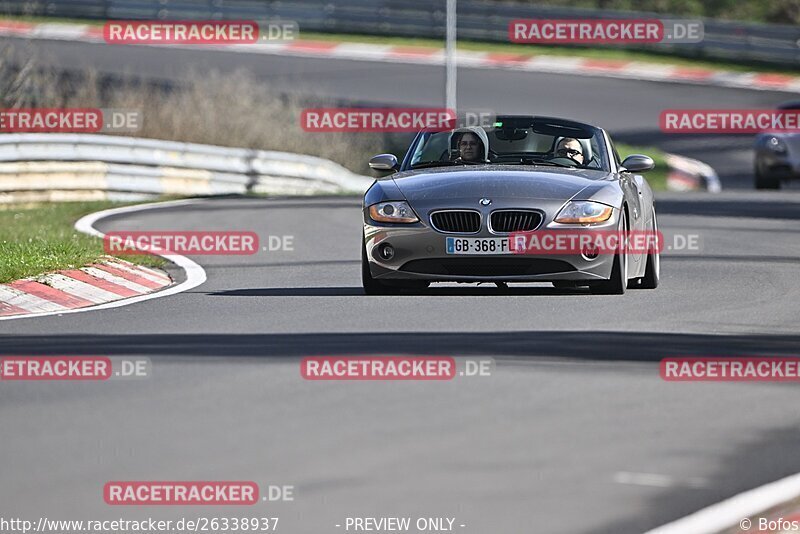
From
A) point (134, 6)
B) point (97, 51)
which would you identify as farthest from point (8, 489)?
point (134, 6)

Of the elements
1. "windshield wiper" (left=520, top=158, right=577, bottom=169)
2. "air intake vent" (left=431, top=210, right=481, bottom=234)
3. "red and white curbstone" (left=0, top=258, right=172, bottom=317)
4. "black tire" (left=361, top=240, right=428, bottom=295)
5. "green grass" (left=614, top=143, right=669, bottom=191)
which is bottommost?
"green grass" (left=614, top=143, right=669, bottom=191)

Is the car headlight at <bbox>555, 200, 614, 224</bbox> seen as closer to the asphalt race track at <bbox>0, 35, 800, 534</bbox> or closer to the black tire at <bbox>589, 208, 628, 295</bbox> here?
the black tire at <bbox>589, 208, 628, 295</bbox>

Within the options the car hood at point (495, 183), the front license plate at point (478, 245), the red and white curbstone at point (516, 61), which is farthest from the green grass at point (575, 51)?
the front license plate at point (478, 245)

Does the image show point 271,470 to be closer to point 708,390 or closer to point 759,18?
point 708,390

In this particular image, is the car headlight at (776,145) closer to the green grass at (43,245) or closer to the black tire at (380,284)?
the green grass at (43,245)

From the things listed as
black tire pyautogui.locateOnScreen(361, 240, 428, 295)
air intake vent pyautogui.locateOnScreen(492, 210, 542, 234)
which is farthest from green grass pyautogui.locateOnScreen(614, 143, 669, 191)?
air intake vent pyautogui.locateOnScreen(492, 210, 542, 234)

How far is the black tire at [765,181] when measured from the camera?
2809cm

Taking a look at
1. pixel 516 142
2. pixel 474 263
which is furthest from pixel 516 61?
pixel 474 263

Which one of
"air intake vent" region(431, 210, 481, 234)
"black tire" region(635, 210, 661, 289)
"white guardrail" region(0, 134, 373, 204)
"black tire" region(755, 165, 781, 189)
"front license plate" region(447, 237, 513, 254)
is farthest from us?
"black tire" region(755, 165, 781, 189)

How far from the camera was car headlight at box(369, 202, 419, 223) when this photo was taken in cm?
1220

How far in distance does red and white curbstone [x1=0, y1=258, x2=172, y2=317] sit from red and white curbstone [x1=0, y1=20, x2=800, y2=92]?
28415 mm

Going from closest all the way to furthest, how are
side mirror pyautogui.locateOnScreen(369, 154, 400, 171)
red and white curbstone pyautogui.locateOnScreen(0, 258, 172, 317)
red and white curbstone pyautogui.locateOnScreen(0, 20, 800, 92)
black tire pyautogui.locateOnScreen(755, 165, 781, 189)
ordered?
red and white curbstone pyautogui.locateOnScreen(0, 258, 172, 317) < side mirror pyautogui.locateOnScreen(369, 154, 400, 171) < black tire pyautogui.locateOnScreen(755, 165, 781, 189) < red and white curbstone pyautogui.locateOnScreen(0, 20, 800, 92)

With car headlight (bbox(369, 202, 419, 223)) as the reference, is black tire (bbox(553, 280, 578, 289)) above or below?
below

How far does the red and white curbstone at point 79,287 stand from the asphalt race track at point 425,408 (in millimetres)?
538
